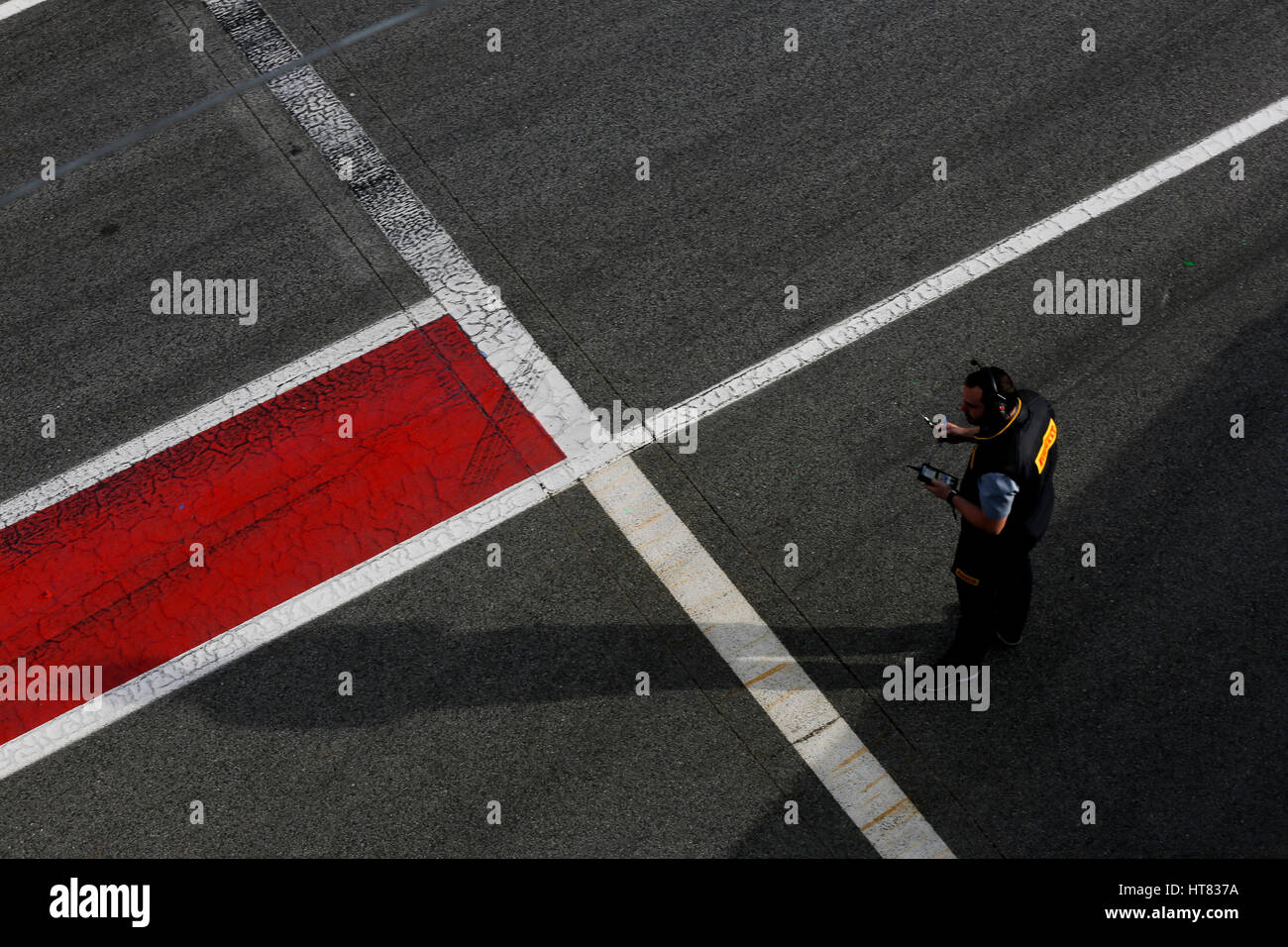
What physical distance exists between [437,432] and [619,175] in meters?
2.56

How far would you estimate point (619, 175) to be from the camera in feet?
28.6

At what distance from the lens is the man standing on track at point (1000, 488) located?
5.64 meters

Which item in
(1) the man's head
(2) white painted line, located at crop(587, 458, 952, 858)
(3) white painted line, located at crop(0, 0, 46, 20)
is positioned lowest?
(2) white painted line, located at crop(587, 458, 952, 858)

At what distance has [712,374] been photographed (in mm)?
7738

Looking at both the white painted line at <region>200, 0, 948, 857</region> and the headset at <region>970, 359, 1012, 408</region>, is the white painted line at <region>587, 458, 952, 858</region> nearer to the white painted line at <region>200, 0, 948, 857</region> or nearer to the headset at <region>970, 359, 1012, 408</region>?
the white painted line at <region>200, 0, 948, 857</region>

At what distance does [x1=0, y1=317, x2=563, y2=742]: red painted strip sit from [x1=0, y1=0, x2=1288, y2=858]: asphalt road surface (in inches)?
13.8

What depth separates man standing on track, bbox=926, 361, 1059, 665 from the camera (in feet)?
18.5

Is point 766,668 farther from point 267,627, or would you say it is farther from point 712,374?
point 267,627

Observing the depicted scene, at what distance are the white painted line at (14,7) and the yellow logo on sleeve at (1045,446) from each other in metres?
9.28

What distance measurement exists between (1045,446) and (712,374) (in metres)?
2.55

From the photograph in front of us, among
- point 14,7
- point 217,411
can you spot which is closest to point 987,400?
point 217,411

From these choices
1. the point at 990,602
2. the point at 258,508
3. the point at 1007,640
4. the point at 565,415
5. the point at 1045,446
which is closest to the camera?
the point at 1045,446

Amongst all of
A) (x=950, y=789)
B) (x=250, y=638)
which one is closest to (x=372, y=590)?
(x=250, y=638)

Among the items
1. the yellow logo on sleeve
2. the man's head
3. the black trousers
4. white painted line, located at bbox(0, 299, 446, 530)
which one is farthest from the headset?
white painted line, located at bbox(0, 299, 446, 530)
